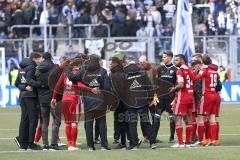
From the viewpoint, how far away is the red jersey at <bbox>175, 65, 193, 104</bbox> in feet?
68.8

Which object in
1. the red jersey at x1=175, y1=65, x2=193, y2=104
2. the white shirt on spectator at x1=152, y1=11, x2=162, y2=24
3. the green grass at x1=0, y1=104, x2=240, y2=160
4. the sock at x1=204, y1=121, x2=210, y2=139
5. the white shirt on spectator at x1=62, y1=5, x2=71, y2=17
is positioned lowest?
the green grass at x1=0, y1=104, x2=240, y2=160

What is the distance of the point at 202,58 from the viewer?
71.0ft

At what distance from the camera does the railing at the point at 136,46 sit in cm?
4009

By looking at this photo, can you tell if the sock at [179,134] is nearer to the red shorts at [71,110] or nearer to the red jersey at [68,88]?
the red shorts at [71,110]

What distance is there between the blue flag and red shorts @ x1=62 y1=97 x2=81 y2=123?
14.2 m

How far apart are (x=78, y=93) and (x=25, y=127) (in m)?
1.50

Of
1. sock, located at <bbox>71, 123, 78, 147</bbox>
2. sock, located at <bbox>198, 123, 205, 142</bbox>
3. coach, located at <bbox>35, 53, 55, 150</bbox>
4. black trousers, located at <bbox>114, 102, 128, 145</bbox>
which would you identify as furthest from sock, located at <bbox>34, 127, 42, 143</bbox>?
sock, located at <bbox>198, 123, 205, 142</bbox>

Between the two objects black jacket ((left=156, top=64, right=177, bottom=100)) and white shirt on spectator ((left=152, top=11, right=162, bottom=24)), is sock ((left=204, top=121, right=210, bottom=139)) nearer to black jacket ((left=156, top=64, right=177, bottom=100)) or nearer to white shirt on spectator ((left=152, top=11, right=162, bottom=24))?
black jacket ((left=156, top=64, right=177, bottom=100))

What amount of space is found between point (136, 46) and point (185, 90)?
62.8ft

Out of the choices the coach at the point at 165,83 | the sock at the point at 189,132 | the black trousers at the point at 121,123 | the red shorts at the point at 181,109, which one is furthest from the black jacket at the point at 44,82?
the sock at the point at 189,132

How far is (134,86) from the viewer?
20609 mm

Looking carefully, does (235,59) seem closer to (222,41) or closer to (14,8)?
(222,41)

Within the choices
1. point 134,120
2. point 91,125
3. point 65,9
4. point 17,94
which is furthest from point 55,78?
point 65,9

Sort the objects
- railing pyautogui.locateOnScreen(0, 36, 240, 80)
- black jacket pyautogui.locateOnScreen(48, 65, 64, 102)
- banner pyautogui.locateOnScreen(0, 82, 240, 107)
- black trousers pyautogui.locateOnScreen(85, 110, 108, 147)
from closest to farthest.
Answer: black trousers pyautogui.locateOnScreen(85, 110, 108, 147)
black jacket pyautogui.locateOnScreen(48, 65, 64, 102)
banner pyautogui.locateOnScreen(0, 82, 240, 107)
railing pyautogui.locateOnScreen(0, 36, 240, 80)
